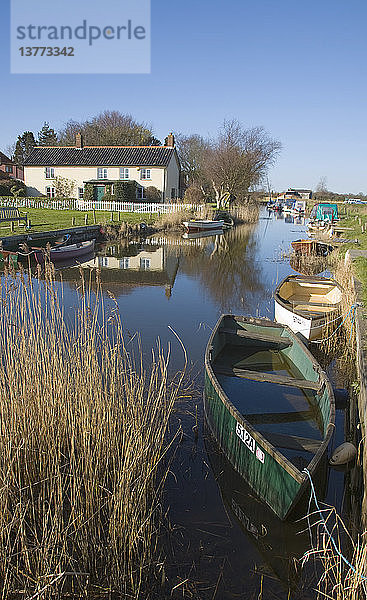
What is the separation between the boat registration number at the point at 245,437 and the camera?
429cm

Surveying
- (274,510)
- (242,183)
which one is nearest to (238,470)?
(274,510)

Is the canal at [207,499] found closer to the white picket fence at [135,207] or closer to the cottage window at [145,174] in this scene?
the white picket fence at [135,207]

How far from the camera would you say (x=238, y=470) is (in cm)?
482

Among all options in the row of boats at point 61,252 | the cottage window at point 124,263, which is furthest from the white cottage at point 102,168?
the row of boats at point 61,252

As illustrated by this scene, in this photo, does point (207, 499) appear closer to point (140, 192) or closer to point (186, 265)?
point (186, 265)

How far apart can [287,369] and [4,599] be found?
4.93 metres

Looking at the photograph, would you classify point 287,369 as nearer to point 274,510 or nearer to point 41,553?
point 274,510

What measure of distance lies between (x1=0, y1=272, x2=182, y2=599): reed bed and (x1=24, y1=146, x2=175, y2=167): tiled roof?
117 feet

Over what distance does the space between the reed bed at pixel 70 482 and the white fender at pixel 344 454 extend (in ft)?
6.26

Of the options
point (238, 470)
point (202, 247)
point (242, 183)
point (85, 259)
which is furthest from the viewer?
point (242, 183)

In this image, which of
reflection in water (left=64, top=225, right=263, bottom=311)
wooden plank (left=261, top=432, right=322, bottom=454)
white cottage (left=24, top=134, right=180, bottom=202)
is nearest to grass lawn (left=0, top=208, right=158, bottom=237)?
reflection in water (left=64, top=225, right=263, bottom=311)

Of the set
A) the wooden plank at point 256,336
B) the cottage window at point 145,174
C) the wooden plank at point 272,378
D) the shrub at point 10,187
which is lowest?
the wooden plank at point 272,378

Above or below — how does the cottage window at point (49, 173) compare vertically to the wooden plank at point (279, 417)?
above

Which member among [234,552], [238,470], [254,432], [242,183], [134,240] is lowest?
[234,552]
